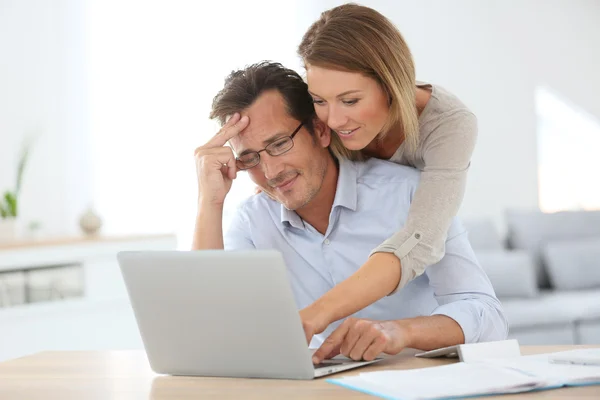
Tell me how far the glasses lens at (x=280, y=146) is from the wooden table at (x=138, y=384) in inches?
25.8

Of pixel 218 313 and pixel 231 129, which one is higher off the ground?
pixel 231 129

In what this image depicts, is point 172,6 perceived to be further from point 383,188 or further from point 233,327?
point 233,327

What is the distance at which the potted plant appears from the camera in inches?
173

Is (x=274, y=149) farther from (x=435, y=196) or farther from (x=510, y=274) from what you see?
(x=510, y=274)

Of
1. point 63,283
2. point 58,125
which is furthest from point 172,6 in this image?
point 63,283

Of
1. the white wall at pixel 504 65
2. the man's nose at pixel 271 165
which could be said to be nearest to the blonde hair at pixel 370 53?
the man's nose at pixel 271 165

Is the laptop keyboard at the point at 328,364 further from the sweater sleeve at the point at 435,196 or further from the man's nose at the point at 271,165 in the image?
the man's nose at the point at 271,165

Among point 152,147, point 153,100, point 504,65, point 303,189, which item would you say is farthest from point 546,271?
point 303,189

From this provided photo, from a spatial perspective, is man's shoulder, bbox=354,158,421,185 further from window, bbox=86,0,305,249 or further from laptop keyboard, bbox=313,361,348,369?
window, bbox=86,0,305,249

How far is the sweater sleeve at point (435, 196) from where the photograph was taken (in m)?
1.87

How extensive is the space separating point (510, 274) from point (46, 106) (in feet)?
9.80

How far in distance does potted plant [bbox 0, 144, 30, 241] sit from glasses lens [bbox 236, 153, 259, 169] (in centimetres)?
255

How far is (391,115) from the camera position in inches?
82.3

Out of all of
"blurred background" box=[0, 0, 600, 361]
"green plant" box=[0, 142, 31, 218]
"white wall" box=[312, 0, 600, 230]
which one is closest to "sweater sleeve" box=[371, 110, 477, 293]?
"blurred background" box=[0, 0, 600, 361]
